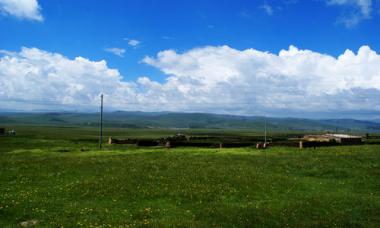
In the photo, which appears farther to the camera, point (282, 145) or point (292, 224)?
point (282, 145)

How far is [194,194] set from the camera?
28.0m

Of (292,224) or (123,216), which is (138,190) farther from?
(292,224)

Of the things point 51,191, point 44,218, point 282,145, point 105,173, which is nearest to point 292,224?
point 44,218

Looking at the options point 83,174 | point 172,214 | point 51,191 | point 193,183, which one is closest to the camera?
point 172,214

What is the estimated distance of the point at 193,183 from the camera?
105 feet

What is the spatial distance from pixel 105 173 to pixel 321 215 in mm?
22471

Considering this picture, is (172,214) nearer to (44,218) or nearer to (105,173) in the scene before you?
(44,218)

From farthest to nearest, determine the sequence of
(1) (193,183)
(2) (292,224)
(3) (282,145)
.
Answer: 1. (3) (282,145)
2. (1) (193,183)
3. (2) (292,224)

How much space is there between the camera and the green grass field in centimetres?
2181

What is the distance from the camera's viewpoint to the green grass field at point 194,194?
71.6ft

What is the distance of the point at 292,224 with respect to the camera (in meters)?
21.3

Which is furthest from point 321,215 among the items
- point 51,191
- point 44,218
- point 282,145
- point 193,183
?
point 282,145

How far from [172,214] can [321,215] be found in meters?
9.42

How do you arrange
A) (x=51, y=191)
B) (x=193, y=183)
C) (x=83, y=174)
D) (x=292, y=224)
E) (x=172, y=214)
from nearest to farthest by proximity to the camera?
(x=292, y=224)
(x=172, y=214)
(x=51, y=191)
(x=193, y=183)
(x=83, y=174)
